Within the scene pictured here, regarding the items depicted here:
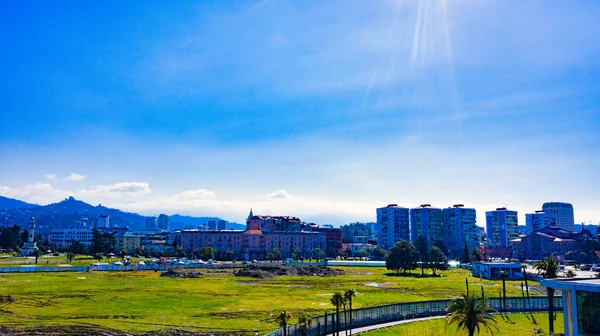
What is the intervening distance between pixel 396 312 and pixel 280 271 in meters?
88.6

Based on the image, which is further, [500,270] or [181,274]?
[181,274]

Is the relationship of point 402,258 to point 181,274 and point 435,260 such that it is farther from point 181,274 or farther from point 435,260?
point 181,274

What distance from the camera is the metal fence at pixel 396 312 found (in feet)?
188

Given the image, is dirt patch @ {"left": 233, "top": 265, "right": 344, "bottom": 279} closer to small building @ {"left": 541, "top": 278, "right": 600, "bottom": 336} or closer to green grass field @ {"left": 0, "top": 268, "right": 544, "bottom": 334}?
green grass field @ {"left": 0, "top": 268, "right": 544, "bottom": 334}

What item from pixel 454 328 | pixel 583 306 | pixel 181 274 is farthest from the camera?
pixel 181 274

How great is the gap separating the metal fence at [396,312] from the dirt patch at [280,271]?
79572 millimetres

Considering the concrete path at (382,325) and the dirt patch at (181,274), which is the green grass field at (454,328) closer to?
the concrete path at (382,325)

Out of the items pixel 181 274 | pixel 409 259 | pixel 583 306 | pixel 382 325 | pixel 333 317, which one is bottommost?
pixel 181 274

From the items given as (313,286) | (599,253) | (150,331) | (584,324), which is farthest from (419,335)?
(599,253)

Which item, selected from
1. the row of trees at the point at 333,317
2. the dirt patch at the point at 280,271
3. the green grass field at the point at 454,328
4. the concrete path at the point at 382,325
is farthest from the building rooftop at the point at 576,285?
the dirt patch at the point at 280,271

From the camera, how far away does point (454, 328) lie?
60125mm

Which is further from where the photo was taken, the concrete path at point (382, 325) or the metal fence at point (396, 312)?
the concrete path at point (382, 325)

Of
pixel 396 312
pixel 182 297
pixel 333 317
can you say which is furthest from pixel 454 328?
pixel 182 297

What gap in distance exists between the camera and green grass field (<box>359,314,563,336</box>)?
2256 inches
